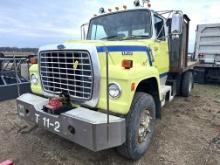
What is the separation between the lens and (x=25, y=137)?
402 centimetres

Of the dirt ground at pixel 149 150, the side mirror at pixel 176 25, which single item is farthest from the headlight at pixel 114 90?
the side mirror at pixel 176 25

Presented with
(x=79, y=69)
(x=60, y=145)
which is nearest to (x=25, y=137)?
(x=60, y=145)

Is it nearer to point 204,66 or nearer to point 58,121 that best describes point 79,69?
point 58,121

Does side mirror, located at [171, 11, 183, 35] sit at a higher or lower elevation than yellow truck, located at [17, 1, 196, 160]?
higher

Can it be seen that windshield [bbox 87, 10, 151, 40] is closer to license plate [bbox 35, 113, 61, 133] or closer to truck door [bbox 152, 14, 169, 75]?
truck door [bbox 152, 14, 169, 75]

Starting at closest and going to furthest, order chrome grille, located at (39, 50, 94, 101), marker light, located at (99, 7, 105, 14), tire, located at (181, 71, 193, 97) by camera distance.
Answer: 1. chrome grille, located at (39, 50, 94, 101)
2. marker light, located at (99, 7, 105, 14)
3. tire, located at (181, 71, 193, 97)

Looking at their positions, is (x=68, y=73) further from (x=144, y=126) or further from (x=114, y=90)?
(x=144, y=126)

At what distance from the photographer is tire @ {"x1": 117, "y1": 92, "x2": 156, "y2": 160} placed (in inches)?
113

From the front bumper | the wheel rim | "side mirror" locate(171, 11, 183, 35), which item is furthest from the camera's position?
"side mirror" locate(171, 11, 183, 35)

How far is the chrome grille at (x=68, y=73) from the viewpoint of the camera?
112 inches

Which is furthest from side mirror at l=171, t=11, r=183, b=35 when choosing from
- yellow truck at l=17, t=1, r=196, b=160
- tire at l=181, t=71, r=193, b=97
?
tire at l=181, t=71, r=193, b=97

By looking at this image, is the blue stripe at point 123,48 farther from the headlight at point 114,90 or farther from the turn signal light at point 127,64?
the headlight at point 114,90

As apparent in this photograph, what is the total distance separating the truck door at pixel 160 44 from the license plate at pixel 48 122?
2323 millimetres

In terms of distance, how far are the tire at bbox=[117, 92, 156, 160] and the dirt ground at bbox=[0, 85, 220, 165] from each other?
202 mm
